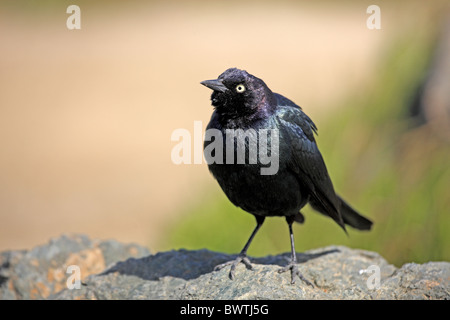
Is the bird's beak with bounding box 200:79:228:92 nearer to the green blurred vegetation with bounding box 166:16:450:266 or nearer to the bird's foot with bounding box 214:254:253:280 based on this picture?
the bird's foot with bounding box 214:254:253:280

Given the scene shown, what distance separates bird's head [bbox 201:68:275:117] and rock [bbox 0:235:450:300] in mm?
936

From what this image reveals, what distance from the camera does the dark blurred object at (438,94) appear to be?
5504mm

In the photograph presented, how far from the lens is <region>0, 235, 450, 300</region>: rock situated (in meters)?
3.53

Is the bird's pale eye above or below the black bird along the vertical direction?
above

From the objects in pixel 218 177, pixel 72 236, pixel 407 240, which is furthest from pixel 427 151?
pixel 72 236

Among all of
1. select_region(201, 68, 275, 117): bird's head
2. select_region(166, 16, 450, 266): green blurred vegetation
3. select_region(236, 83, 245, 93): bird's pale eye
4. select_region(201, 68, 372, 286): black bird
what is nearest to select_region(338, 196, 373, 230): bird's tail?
select_region(201, 68, 372, 286): black bird

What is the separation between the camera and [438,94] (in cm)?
582

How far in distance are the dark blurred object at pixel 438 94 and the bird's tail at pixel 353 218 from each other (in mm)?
1362

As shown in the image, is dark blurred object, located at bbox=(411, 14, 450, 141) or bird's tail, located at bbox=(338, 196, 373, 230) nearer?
bird's tail, located at bbox=(338, 196, 373, 230)

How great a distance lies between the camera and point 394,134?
5.64m

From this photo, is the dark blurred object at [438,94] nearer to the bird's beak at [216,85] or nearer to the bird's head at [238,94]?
the bird's head at [238,94]

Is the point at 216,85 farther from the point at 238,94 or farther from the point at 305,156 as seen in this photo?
the point at 305,156

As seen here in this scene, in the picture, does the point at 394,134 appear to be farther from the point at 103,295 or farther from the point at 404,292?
the point at 103,295
